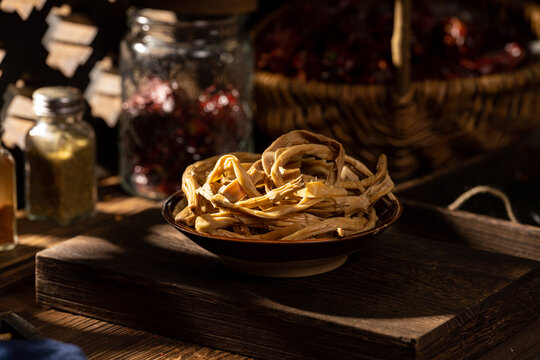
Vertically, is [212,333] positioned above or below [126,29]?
below

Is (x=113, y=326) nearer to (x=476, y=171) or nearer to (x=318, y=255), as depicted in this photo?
(x=318, y=255)

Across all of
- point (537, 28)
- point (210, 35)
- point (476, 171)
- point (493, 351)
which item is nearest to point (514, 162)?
point (476, 171)

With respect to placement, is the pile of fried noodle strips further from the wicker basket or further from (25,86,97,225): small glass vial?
the wicker basket

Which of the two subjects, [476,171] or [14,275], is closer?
[14,275]

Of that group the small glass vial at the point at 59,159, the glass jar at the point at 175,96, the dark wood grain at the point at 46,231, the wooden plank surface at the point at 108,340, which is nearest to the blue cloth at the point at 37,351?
the wooden plank surface at the point at 108,340

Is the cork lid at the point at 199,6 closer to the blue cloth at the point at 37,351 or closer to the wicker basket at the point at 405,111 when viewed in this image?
the wicker basket at the point at 405,111

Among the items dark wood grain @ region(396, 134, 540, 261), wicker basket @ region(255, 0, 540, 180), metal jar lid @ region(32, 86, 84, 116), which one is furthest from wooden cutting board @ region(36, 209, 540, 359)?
wicker basket @ region(255, 0, 540, 180)

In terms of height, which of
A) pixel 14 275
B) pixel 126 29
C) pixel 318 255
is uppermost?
pixel 126 29
